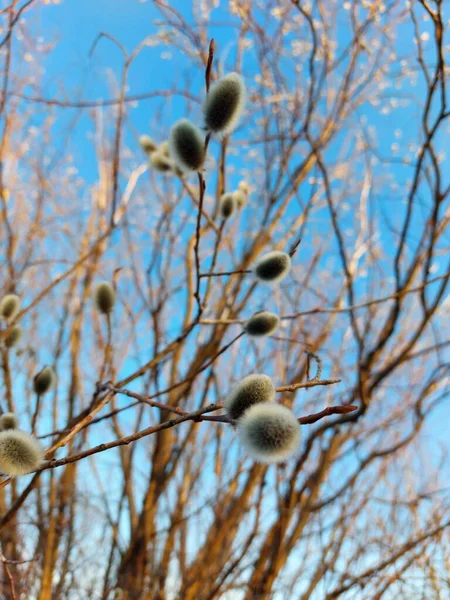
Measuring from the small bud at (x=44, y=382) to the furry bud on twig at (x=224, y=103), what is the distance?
62 cm

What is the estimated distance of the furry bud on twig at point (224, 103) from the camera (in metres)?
0.97

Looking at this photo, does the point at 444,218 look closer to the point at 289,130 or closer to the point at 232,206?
the point at 289,130

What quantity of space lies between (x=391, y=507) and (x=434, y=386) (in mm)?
712

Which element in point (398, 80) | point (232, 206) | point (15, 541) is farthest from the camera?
point (398, 80)

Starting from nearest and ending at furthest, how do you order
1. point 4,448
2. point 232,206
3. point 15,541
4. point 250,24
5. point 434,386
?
point 4,448 → point 232,206 → point 15,541 → point 250,24 → point 434,386

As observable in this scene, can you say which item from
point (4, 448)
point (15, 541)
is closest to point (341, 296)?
point (15, 541)

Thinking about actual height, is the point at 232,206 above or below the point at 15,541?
above

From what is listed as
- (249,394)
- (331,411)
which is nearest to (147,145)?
(249,394)

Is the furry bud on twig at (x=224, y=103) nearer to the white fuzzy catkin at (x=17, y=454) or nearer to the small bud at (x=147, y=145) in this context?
the white fuzzy catkin at (x=17, y=454)

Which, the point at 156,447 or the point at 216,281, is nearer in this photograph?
the point at 156,447

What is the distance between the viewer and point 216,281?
6.98 feet

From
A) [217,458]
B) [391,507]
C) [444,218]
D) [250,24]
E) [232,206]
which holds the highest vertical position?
[250,24]

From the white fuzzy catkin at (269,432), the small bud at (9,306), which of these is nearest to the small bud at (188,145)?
the small bud at (9,306)

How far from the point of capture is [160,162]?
167 cm
